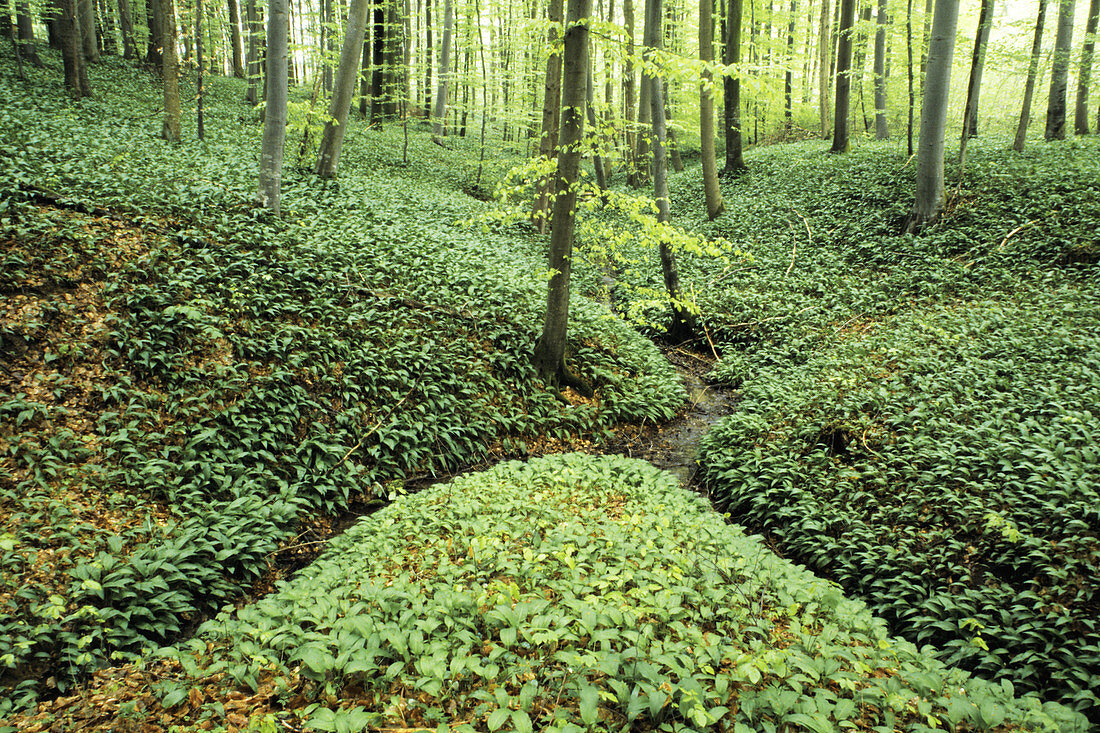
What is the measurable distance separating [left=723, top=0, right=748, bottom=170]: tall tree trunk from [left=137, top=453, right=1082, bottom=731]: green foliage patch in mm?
16937

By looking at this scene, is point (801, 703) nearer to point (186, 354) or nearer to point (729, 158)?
point (186, 354)

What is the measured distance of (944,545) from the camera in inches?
188

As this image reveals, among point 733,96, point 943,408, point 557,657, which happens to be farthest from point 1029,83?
point 557,657

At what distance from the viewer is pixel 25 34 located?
18.0 metres

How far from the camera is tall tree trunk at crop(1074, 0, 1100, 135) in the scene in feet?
46.6

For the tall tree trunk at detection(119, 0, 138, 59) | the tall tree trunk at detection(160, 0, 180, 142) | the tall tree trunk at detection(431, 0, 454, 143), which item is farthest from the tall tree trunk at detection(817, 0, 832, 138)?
the tall tree trunk at detection(119, 0, 138, 59)

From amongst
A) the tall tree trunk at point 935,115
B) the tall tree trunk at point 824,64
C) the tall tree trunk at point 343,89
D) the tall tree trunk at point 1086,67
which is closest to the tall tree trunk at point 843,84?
the tall tree trunk at point 1086,67

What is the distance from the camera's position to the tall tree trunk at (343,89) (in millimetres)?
12672

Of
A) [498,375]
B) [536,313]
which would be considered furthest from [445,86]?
[498,375]

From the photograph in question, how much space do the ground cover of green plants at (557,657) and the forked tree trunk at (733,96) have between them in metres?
17.0

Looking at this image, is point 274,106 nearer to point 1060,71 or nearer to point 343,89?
point 343,89

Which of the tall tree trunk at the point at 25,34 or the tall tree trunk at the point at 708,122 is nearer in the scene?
the tall tree trunk at the point at 708,122

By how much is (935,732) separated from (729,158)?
2069 cm

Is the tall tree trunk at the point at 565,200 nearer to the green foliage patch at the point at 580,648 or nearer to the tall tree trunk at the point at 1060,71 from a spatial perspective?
the green foliage patch at the point at 580,648
